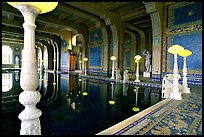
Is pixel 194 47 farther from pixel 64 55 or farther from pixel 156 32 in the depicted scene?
pixel 64 55

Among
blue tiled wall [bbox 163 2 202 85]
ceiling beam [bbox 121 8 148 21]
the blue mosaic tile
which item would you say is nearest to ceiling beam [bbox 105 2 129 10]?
ceiling beam [bbox 121 8 148 21]

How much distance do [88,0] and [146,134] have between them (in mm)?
6688

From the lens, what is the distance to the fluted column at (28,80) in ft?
4.50

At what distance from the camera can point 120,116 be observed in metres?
2.60

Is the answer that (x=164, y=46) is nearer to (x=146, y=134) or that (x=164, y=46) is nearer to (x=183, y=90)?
(x=183, y=90)

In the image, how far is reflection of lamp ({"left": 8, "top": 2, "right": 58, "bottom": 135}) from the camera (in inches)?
53.9

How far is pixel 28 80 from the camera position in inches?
54.1

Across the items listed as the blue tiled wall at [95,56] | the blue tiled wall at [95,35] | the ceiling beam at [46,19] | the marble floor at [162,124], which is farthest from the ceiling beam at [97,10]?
the marble floor at [162,124]

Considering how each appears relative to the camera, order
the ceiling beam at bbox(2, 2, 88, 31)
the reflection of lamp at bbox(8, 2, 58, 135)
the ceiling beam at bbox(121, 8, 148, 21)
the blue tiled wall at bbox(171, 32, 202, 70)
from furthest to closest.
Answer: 1. the ceiling beam at bbox(121, 8, 148, 21)
2. the ceiling beam at bbox(2, 2, 88, 31)
3. the blue tiled wall at bbox(171, 32, 202, 70)
4. the reflection of lamp at bbox(8, 2, 58, 135)

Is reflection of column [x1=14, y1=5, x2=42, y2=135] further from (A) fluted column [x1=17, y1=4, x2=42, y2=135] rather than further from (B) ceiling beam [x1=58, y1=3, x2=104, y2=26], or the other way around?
(B) ceiling beam [x1=58, y1=3, x2=104, y2=26]

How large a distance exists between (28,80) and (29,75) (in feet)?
0.17

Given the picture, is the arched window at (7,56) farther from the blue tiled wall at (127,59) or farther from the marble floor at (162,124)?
the marble floor at (162,124)

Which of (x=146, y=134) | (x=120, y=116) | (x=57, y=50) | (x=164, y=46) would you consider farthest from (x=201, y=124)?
(x=57, y=50)

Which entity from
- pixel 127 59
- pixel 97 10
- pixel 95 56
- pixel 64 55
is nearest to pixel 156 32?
pixel 97 10
